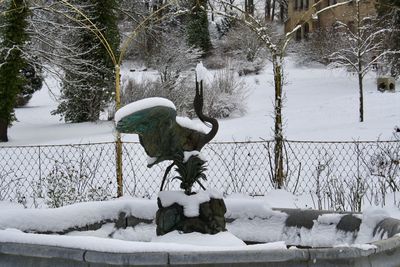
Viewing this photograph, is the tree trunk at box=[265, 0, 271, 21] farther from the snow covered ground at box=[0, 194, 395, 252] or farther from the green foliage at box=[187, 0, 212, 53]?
the snow covered ground at box=[0, 194, 395, 252]

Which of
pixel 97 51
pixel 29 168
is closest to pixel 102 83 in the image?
pixel 97 51

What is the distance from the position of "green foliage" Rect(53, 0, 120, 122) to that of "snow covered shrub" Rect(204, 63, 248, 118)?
11.6 feet

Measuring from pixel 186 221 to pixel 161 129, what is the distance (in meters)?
0.65

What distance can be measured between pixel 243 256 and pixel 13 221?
1.99m

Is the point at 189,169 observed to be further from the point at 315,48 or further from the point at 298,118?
the point at 315,48

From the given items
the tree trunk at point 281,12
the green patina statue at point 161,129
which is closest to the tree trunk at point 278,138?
the green patina statue at point 161,129

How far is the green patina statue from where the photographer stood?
373cm

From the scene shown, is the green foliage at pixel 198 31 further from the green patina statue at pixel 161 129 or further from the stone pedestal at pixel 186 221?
the stone pedestal at pixel 186 221

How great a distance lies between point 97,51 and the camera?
20453 mm

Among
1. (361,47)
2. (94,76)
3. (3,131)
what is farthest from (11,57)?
(361,47)

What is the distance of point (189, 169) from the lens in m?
4.16

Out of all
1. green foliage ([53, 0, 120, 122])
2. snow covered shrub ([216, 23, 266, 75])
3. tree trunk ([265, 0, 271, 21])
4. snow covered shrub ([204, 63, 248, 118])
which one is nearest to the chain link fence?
green foliage ([53, 0, 120, 122])

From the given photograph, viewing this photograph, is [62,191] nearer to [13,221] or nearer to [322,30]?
[13,221]

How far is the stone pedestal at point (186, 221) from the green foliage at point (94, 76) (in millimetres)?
16209
